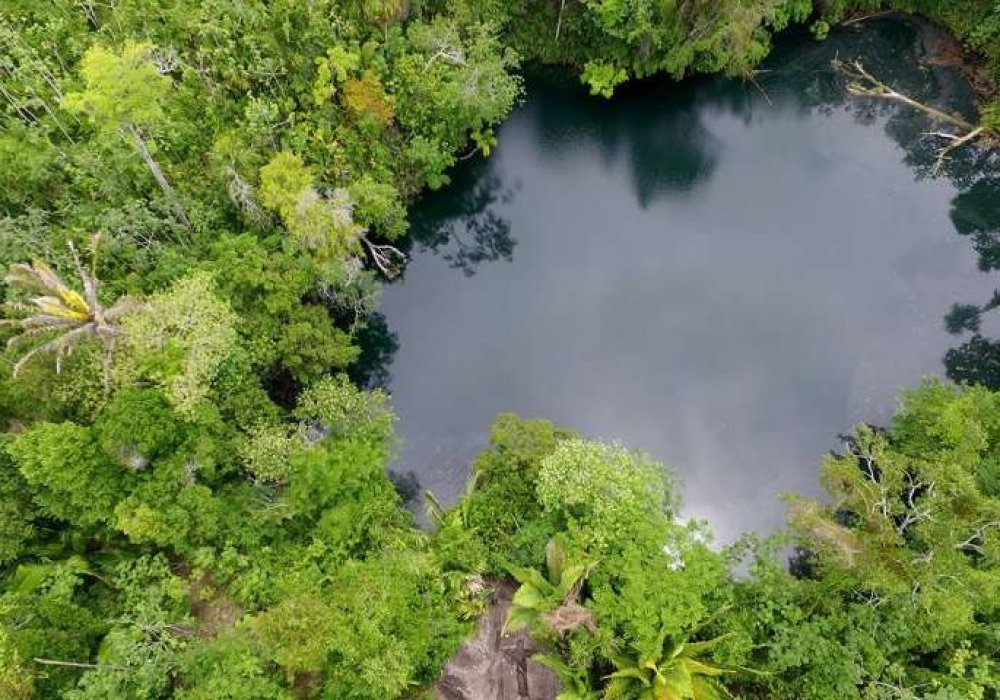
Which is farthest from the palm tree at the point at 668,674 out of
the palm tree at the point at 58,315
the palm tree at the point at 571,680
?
the palm tree at the point at 58,315

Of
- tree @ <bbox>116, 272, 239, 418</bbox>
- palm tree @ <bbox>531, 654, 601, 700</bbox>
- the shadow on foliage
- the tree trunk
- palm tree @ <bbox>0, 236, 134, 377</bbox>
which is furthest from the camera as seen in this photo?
the shadow on foliage

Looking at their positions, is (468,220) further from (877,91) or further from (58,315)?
(877,91)

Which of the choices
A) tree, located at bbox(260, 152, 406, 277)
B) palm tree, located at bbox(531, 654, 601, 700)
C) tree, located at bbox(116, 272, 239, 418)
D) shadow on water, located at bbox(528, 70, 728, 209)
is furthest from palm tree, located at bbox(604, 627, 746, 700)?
shadow on water, located at bbox(528, 70, 728, 209)

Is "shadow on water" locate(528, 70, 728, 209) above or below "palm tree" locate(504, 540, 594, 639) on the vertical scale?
above

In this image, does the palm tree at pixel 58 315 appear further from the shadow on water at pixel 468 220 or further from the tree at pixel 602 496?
the shadow on water at pixel 468 220

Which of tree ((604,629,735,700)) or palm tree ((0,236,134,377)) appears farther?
tree ((604,629,735,700))

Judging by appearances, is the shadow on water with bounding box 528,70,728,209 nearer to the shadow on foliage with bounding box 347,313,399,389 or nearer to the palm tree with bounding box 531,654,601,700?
the shadow on foliage with bounding box 347,313,399,389

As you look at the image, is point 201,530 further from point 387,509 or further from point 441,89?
point 441,89
